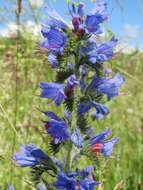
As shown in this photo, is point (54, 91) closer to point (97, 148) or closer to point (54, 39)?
point (54, 39)

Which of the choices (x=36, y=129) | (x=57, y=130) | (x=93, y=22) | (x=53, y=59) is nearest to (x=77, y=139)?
(x=57, y=130)

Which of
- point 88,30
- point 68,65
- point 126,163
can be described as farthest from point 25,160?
point 126,163

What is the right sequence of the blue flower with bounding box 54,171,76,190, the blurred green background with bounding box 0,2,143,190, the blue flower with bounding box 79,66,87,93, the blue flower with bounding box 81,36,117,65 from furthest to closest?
the blurred green background with bounding box 0,2,143,190 → the blue flower with bounding box 79,66,87,93 → the blue flower with bounding box 81,36,117,65 → the blue flower with bounding box 54,171,76,190

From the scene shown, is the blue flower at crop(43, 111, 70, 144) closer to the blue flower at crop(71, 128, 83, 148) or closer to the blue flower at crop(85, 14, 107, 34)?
the blue flower at crop(71, 128, 83, 148)

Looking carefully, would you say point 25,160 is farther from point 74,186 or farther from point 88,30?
point 88,30

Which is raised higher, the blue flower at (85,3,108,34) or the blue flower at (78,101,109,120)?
the blue flower at (85,3,108,34)

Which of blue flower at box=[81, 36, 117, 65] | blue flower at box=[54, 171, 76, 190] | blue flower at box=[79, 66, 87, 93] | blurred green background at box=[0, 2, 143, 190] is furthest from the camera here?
blurred green background at box=[0, 2, 143, 190]

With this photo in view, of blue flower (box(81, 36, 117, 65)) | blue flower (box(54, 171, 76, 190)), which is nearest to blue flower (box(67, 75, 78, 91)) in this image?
blue flower (box(81, 36, 117, 65))
